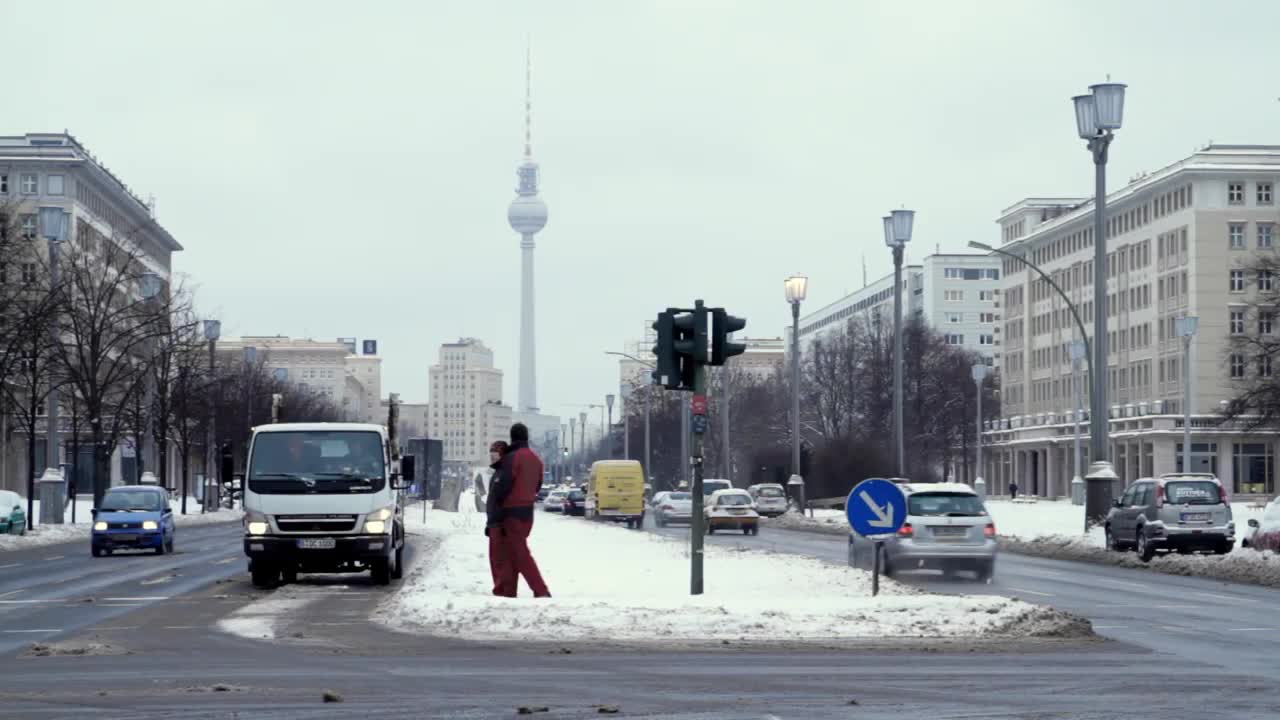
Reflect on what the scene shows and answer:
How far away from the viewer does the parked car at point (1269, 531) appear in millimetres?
35875

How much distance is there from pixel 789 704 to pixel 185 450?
74.7m

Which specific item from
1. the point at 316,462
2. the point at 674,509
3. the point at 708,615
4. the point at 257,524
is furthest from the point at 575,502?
the point at 708,615

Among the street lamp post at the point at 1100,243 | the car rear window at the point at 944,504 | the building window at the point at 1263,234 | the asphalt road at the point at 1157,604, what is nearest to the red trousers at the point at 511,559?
the asphalt road at the point at 1157,604

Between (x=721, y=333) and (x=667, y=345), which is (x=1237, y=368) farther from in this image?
(x=667, y=345)

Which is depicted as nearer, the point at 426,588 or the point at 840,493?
the point at 426,588

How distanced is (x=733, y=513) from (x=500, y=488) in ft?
120

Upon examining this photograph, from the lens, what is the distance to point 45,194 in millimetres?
119250

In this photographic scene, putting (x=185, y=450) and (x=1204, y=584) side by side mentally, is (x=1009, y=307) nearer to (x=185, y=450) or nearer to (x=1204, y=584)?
(x=185, y=450)

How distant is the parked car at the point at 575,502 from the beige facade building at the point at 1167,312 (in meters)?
34.3

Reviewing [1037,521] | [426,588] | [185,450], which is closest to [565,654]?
[426,588]

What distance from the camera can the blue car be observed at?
1694 inches

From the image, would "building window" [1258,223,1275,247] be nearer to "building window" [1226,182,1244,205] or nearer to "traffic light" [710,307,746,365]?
"building window" [1226,182,1244,205]

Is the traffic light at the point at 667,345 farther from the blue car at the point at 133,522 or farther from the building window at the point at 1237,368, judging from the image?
the building window at the point at 1237,368

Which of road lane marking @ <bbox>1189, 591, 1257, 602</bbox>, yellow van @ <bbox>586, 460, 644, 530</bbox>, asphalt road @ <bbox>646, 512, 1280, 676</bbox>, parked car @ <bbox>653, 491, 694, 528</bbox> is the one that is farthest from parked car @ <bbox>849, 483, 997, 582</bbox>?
yellow van @ <bbox>586, 460, 644, 530</bbox>
